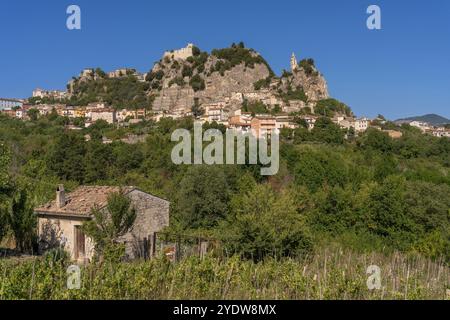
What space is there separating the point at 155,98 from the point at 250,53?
20.0 m

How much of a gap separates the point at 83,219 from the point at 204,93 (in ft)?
219

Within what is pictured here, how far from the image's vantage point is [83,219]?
14.0m

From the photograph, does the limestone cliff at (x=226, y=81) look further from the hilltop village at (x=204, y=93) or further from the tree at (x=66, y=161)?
the tree at (x=66, y=161)

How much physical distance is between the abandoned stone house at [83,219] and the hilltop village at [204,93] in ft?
155

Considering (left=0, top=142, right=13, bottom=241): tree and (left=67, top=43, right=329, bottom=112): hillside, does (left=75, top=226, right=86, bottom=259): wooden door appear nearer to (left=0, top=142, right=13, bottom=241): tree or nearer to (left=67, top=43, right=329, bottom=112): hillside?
(left=0, top=142, right=13, bottom=241): tree

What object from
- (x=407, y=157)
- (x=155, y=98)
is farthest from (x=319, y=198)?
(x=155, y=98)

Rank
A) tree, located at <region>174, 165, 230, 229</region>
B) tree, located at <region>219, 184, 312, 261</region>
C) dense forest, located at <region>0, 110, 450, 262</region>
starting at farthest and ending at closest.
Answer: tree, located at <region>174, 165, 230, 229</region> → dense forest, located at <region>0, 110, 450, 262</region> → tree, located at <region>219, 184, 312, 261</region>

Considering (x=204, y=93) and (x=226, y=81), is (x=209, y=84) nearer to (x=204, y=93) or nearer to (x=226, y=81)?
(x=204, y=93)

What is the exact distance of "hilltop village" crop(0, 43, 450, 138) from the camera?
6850 centimetres

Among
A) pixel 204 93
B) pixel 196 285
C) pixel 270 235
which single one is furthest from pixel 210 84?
pixel 196 285

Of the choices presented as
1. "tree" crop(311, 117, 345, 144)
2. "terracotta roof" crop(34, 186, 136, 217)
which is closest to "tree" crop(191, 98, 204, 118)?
"tree" crop(311, 117, 345, 144)

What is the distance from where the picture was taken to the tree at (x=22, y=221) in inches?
550

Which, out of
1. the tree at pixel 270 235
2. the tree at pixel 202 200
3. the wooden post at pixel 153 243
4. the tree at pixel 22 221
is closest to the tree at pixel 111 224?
the wooden post at pixel 153 243

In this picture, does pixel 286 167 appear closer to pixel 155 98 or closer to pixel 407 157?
pixel 407 157
